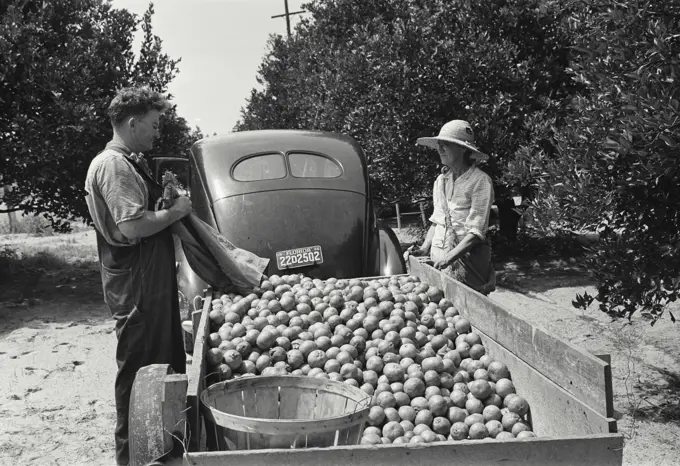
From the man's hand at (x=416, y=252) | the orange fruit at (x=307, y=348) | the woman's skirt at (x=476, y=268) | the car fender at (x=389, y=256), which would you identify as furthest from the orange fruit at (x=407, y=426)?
the car fender at (x=389, y=256)

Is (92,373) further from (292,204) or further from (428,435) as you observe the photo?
(428,435)

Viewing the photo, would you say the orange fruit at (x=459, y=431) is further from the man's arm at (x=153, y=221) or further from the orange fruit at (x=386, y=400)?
the man's arm at (x=153, y=221)

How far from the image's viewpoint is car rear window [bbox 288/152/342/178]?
7242 millimetres

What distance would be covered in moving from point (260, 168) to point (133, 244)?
336 centimetres

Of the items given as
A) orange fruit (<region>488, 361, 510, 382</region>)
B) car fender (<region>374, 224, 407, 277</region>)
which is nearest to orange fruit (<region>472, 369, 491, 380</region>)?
orange fruit (<region>488, 361, 510, 382</region>)

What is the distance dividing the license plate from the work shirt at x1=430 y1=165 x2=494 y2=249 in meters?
1.40

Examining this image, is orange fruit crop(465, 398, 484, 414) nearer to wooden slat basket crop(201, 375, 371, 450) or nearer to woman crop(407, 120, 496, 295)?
wooden slat basket crop(201, 375, 371, 450)

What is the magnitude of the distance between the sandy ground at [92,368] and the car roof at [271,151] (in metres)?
2.33

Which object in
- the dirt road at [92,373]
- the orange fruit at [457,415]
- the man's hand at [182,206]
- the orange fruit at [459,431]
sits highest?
the man's hand at [182,206]

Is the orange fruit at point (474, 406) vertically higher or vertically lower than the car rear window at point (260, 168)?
lower

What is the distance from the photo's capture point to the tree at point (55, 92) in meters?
9.66

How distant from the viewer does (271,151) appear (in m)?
7.36

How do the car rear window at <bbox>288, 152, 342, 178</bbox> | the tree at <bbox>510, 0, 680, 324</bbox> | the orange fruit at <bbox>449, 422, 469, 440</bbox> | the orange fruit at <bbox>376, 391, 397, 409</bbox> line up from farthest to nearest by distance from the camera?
the car rear window at <bbox>288, 152, 342, 178</bbox>
the tree at <bbox>510, 0, 680, 324</bbox>
the orange fruit at <bbox>376, 391, 397, 409</bbox>
the orange fruit at <bbox>449, 422, 469, 440</bbox>

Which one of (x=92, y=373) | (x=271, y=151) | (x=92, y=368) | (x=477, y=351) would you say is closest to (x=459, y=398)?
(x=477, y=351)
